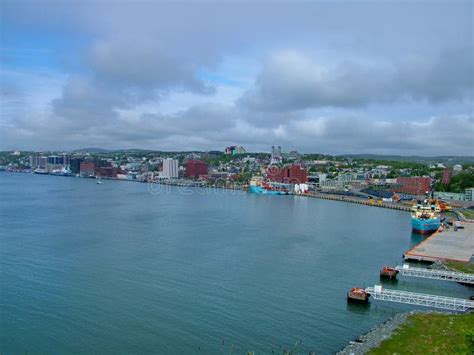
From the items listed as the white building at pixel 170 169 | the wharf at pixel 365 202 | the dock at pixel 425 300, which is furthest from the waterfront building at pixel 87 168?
the dock at pixel 425 300

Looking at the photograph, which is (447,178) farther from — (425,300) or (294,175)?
(425,300)

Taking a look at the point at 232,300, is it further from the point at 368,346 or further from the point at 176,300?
the point at 368,346

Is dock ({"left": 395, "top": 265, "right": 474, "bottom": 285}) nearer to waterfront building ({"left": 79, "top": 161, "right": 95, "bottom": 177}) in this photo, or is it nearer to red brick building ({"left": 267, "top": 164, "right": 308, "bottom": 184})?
red brick building ({"left": 267, "top": 164, "right": 308, "bottom": 184})

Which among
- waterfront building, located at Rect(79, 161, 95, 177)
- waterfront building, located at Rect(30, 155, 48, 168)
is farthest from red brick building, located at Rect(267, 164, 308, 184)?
waterfront building, located at Rect(30, 155, 48, 168)

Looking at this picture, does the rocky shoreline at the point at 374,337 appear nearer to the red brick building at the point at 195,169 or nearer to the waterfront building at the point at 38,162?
the red brick building at the point at 195,169

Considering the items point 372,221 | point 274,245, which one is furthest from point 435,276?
point 372,221

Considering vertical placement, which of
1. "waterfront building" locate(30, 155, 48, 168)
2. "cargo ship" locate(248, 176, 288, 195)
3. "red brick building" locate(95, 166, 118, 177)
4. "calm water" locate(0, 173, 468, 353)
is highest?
"waterfront building" locate(30, 155, 48, 168)
